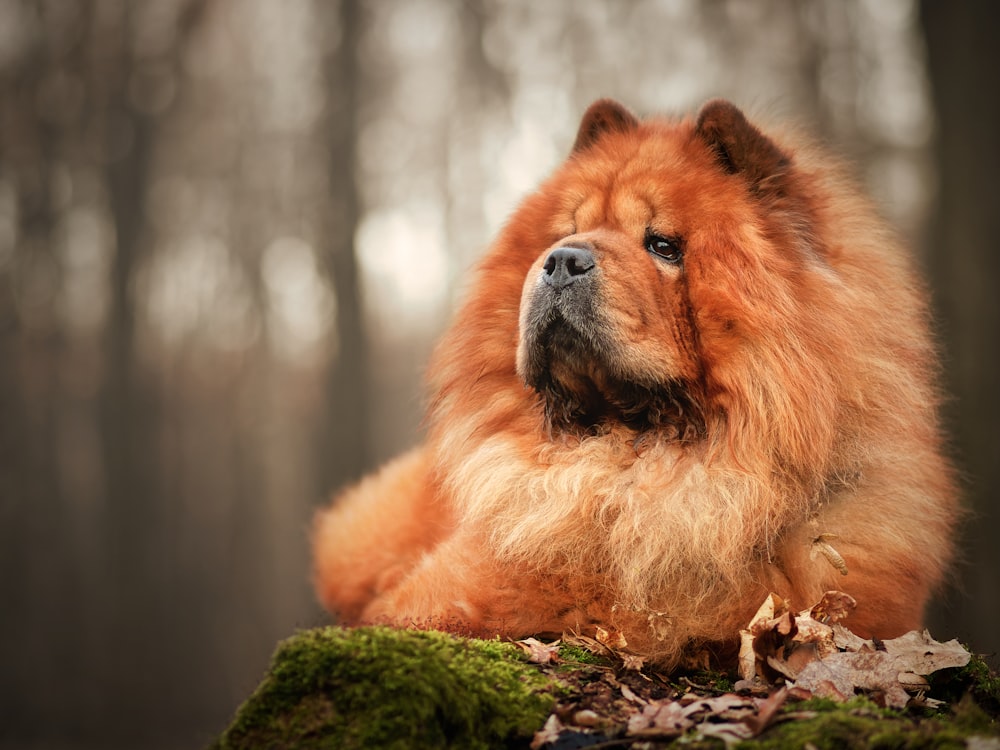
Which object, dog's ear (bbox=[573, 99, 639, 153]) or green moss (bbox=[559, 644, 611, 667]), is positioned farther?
dog's ear (bbox=[573, 99, 639, 153])

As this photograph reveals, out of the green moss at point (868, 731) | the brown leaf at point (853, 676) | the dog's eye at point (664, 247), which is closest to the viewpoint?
the green moss at point (868, 731)

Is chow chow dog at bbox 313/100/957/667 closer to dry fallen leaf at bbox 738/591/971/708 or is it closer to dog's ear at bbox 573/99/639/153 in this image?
dry fallen leaf at bbox 738/591/971/708

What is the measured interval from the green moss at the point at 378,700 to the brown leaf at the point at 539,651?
10.3 inches

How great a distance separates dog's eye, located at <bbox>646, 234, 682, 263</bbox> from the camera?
2.90 meters

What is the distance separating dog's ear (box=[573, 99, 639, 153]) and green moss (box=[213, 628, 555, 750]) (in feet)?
7.86

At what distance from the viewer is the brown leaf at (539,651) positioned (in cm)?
233

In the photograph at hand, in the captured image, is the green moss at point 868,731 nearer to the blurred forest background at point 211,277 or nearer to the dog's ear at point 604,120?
the dog's ear at point 604,120

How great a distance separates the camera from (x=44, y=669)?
942 cm

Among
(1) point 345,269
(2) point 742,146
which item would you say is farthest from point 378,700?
(1) point 345,269

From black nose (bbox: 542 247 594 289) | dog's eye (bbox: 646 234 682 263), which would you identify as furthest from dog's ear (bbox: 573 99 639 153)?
black nose (bbox: 542 247 594 289)

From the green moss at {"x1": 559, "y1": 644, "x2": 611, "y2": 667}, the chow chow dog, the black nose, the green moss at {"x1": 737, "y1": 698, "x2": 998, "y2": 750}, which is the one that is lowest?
the green moss at {"x1": 559, "y1": 644, "x2": 611, "y2": 667}

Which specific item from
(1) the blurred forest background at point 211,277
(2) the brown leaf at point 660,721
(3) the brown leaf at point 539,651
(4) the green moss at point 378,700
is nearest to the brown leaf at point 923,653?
(2) the brown leaf at point 660,721

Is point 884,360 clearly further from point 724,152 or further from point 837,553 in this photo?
point 724,152

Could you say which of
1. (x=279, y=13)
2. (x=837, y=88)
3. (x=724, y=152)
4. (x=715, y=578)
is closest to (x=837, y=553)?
(x=715, y=578)
